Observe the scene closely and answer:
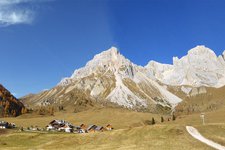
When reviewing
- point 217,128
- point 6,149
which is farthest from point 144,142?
point 6,149

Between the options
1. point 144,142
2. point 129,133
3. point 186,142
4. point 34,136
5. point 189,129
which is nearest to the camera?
point 186,142

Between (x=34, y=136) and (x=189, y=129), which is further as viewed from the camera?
(x=34, y=136)

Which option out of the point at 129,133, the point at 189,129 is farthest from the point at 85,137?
the point at 189,129

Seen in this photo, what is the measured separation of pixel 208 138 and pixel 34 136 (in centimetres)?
8608

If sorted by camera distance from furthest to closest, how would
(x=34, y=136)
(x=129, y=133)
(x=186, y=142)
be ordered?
(x=34, y=136) → (x=129, y=133) → (x=186, y=142)

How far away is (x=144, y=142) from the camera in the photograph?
86.7 meters

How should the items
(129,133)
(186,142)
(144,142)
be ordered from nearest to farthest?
(186,142)
(144,142)
(129,133)

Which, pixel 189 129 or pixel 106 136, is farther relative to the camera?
pixel 106 136

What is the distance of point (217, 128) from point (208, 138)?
10.9 meters

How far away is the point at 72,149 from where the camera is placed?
9106cm

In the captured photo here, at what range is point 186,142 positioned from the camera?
79562mm

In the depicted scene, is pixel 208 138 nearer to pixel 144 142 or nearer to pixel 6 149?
pixel 144 142

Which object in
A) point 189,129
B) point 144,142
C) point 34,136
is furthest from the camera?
point 34,136

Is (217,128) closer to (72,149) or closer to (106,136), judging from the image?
(106,136)
